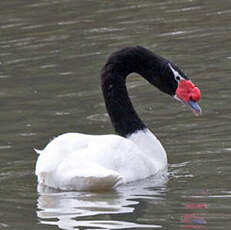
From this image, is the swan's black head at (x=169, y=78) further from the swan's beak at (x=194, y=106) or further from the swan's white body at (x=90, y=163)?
the swan's white body at (x=90, y=163)

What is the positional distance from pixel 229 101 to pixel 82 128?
1613 millimetres

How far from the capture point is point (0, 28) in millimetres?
18672

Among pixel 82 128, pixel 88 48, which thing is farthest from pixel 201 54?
pixel 82 128

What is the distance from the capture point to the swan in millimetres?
10531

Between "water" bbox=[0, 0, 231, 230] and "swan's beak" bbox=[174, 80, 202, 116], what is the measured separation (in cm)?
44

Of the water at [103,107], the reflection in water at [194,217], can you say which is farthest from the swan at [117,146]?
the reflection in water at [194,217]

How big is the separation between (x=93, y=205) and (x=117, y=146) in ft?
2.55

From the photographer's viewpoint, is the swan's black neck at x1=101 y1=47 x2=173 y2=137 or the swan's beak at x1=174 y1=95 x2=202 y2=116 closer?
the swan's beak at x1=174 y1=95 x2=202 y2=116

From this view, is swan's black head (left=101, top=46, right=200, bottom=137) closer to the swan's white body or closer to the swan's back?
the swan's white body

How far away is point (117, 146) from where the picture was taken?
10766 mm

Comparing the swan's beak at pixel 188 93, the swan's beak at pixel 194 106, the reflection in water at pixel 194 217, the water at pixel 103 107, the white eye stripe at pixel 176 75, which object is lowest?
the water at pixel 103 107

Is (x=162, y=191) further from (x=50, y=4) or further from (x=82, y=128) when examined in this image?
(x=50, y=4)

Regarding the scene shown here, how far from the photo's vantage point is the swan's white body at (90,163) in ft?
34.3

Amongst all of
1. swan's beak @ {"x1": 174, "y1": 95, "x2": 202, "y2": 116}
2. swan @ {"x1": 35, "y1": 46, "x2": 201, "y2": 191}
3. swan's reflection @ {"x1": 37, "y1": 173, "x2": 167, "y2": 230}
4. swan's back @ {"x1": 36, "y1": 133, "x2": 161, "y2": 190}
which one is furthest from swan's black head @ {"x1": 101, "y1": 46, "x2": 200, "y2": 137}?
swan's reflection @ {"x1": 37, "y1": 173, "x2": 167, "y2": 230}
